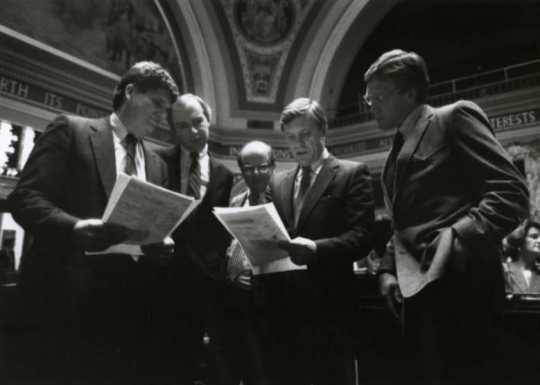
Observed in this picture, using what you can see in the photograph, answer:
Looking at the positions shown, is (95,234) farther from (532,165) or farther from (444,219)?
(532,165)

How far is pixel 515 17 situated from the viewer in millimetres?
10562

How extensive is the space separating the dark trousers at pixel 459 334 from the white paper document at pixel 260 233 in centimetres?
62

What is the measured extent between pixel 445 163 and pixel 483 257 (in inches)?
14.7

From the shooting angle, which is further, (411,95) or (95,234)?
(411,95)

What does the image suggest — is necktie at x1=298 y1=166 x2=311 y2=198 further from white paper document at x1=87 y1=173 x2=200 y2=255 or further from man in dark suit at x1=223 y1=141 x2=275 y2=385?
white paper document at x1=87 y1=173 x2=200 y2=255

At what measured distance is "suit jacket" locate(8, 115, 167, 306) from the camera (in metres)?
1.62

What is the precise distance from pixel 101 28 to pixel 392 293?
8959mm

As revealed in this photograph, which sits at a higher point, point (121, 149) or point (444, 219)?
point (121, 149)

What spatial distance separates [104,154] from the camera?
1.85 meters

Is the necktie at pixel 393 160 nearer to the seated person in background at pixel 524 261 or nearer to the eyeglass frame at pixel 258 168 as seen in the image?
the eyeglass frame at pixel 258 168

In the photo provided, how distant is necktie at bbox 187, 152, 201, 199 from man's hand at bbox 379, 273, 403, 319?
105 centimetres

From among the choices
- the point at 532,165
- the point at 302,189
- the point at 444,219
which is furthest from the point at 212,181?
the point at 532,165

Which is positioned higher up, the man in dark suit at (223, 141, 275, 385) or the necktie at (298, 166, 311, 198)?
the necktie at (298, 166, 311, 198)

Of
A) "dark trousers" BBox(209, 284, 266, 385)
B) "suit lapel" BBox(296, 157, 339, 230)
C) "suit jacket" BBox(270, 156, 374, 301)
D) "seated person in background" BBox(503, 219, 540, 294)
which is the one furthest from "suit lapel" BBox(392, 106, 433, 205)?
"seated person in background" BBox(503, 219, 540, 294)
